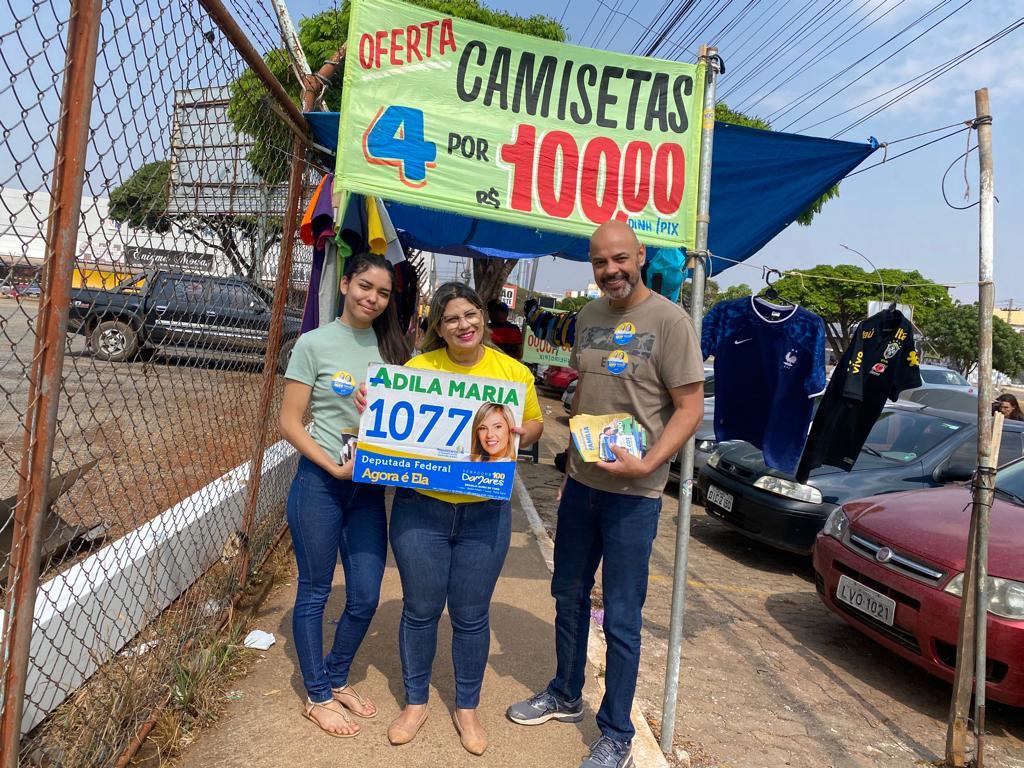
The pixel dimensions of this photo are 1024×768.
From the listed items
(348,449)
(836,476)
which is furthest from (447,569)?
(836,476)

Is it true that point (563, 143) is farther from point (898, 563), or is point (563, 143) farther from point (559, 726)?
point (898, 563)

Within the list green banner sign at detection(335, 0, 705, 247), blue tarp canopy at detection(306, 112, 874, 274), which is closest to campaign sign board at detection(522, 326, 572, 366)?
blue tarp canopy at detection(306, 112, 874, 274)

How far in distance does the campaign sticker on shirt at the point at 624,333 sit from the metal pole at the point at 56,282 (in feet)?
6.09

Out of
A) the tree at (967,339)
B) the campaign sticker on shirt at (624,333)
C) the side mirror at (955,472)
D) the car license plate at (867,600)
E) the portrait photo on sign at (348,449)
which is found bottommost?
the car license plate at (867,600)

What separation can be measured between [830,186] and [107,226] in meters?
3.95

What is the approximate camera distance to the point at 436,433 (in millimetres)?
2682

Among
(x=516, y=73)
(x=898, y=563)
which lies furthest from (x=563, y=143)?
(x=898, y=563)

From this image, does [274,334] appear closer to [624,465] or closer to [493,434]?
[493,434]

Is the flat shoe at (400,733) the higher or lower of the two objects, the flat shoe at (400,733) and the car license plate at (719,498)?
the lower

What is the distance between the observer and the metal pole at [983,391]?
3.23 meters

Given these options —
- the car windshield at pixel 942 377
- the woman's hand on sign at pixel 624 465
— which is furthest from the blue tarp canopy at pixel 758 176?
the car windshield at pixel 942 377

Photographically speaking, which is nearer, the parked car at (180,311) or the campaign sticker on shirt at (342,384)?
the campaign sticker on shirt at (342,384)

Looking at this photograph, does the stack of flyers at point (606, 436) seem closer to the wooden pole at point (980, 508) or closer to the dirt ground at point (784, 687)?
the dirt ground at point (784, 687)

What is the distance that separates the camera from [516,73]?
3.36 meters
